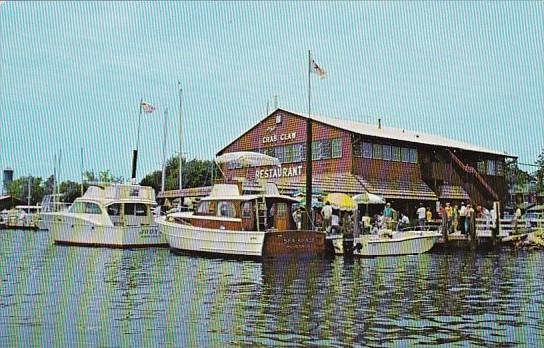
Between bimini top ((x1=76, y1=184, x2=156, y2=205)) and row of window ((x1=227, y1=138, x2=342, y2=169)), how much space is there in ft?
23.3

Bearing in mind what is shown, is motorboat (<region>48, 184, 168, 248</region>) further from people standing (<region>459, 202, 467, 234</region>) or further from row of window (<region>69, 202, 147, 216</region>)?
people standing (<region>459, 202, 467, 234</region>)

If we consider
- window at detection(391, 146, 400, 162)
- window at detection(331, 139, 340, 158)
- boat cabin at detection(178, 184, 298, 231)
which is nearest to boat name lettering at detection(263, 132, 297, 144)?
window at detection(331, 139, 340, 158)

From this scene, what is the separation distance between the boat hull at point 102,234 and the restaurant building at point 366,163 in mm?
7311

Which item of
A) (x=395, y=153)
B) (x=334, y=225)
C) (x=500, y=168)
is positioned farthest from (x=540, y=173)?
(x=334, y=225)

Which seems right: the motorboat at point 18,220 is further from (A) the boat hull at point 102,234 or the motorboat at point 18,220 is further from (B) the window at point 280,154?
(A) the boat hull at point 102,234

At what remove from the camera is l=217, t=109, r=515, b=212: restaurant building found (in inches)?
1602

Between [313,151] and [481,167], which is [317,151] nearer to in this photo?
[313,151]

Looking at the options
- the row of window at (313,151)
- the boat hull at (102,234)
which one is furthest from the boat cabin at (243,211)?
the row of window at (313,151)

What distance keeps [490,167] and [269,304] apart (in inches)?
1536

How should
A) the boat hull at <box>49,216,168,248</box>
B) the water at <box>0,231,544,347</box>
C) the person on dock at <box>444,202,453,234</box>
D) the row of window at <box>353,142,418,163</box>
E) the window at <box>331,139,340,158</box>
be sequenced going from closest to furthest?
the water at <box>0,231,544,347</box> → the person on dock at <box>444,202,453,234</box> → the boat hull at <box>49,216,168,248</box> → the row of window at <box>353,142,418,163</box> → the window at <box>331,139,340,158</box>

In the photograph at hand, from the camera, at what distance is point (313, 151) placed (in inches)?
1703

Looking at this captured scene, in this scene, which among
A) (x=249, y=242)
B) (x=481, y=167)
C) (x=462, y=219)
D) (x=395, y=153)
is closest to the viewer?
(x=249, y=242)

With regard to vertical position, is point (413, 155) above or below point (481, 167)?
above

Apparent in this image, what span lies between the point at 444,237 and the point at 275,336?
22.5 meters
